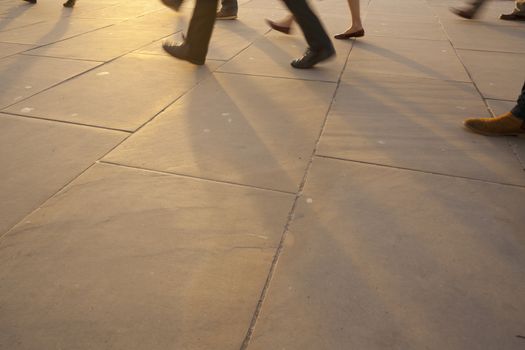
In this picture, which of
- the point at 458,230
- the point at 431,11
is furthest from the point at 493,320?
the point at 431,11

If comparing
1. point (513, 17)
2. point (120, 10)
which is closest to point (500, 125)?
point (513, 17)

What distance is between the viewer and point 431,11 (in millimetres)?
6621

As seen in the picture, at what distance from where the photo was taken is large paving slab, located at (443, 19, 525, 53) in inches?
182

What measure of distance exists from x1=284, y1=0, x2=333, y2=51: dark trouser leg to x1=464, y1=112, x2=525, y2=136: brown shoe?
1.52 metres

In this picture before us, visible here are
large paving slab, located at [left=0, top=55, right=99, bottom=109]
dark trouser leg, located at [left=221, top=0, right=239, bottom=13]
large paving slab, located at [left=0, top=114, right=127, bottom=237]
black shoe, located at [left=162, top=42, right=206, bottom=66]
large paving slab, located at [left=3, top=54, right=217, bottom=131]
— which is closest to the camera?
large paving slab, located at [left=0, top=114, right=127, bottom=237]

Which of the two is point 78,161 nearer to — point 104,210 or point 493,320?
point 104,210

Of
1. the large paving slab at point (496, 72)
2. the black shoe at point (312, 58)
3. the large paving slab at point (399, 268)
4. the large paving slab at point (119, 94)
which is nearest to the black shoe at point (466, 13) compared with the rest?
the large paving slab at point (496, 72)

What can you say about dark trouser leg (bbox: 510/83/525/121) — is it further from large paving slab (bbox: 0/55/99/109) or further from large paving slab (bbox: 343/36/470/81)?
large paving slab (bbox: 0/55/99/109)

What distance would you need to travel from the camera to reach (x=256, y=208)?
189cm

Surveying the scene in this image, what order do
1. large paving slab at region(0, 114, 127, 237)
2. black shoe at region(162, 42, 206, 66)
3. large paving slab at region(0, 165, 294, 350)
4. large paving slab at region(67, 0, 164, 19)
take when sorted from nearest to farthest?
large paving slab at region(0, 165, 294, 350), large paving slab at region(0, 114, 127, 237), black shoe at region(162, 42, 206, 66), large paving slab at region(67, 0, 164, 19)

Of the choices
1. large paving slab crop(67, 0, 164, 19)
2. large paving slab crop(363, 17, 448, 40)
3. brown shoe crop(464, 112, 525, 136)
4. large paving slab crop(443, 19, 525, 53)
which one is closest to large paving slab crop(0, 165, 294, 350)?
brown shoe crop(464, 112, 525, 136)

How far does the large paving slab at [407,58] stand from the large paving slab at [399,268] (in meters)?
1.93

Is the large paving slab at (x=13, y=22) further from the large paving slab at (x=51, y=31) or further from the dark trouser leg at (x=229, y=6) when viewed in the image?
the dark trouser leg at (x=229, y=6)

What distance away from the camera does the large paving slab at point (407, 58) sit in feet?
12.2
